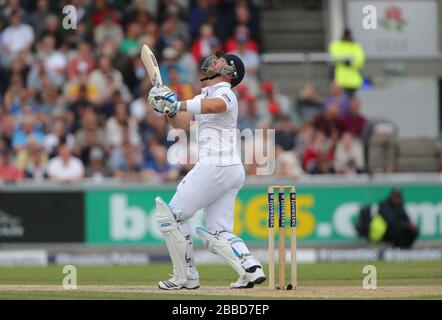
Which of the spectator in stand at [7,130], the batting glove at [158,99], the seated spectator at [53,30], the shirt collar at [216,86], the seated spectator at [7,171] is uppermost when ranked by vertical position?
the seated spectator at [53,30]

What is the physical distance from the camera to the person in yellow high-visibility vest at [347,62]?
21109 mm

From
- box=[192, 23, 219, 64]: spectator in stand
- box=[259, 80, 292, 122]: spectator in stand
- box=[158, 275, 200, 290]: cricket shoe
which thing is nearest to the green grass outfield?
box=[158, 275, 200, 290]: cricket shoe

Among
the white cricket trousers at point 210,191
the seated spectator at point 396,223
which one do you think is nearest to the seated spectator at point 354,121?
the seated spectator at point 396,223

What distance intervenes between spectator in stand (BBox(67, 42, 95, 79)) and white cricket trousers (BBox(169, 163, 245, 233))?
9.56 metres

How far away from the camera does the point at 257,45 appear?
2214cm

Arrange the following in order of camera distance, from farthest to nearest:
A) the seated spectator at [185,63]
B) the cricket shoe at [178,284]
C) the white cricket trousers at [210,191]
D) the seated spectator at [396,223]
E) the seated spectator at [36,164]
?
the seated spectator at [185,63]
the seated spectator at [36,164]
the seated spectator at [396,223]
the cricket shoe at [178,284]
the white cricket trousers at [210,191]

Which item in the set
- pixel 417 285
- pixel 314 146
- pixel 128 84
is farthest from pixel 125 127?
pixel 417 285

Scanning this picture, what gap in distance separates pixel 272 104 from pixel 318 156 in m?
1.43

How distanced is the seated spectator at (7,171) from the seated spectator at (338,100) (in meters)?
5.36

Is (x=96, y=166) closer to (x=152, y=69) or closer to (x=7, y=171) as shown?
(x=7, y=171)

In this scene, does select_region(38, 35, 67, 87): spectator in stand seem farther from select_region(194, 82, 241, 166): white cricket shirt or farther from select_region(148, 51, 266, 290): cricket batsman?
select_region(194, 82, 241, 166): white cricket shirt

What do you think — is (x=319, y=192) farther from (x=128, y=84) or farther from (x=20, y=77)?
(x=20, y=77)

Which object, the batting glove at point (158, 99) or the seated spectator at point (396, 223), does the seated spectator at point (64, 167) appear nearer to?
the seated spectator at point (396, 223)

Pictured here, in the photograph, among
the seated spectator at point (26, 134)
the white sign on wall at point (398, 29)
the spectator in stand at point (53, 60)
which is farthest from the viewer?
the white sign on wall at point (398, 29)
